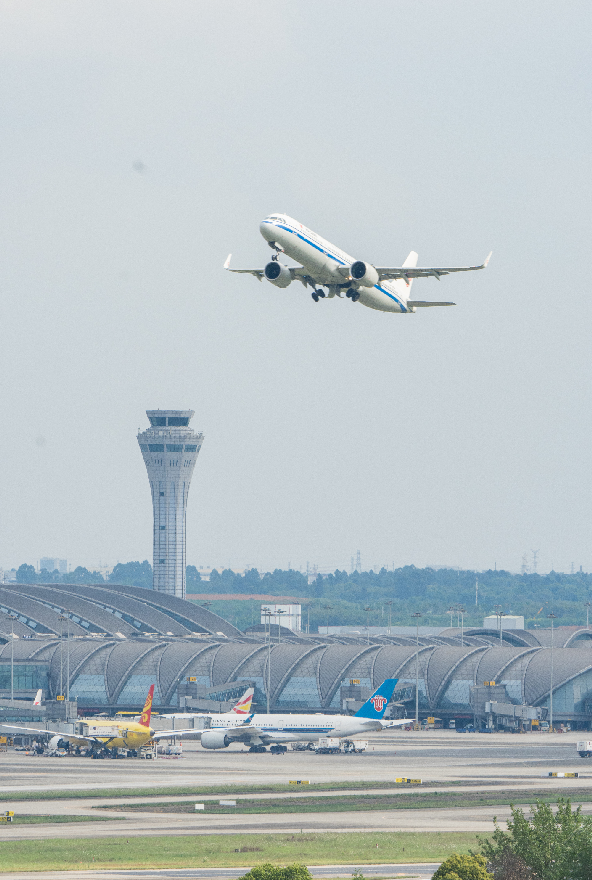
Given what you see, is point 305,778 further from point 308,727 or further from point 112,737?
point 308,727

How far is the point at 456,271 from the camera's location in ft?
278

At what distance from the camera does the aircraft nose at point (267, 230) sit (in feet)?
263

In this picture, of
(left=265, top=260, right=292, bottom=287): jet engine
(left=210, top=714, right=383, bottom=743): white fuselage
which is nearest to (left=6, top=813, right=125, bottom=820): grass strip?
(left=265, top=260, right=292, bottom=287): jet engine

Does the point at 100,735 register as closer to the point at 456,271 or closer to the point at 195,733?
the point at 195,733

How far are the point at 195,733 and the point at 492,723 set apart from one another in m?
47.6

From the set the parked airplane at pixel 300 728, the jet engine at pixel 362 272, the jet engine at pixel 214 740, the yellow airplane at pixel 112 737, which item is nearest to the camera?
the jet engine at pixel 362 272

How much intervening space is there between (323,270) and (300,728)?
72.4 m

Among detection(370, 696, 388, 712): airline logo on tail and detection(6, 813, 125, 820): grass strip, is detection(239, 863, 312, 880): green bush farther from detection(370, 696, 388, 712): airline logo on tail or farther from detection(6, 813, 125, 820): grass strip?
detection(370, 696, 388, 712): airline logo on tail

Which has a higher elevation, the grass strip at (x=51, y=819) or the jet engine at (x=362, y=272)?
the jet engine at (x=362, y=272)

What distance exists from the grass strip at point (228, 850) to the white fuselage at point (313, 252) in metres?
32.4

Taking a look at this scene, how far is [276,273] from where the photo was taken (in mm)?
82875

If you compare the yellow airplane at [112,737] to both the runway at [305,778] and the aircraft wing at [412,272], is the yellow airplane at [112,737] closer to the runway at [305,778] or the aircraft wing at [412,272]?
the runway at [305,778]

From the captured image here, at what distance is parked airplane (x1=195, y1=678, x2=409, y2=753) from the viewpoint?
14088cm

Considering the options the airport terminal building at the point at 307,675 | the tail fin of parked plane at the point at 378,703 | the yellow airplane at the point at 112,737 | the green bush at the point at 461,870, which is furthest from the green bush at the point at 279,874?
the airport terminal building at the point at 307,675
